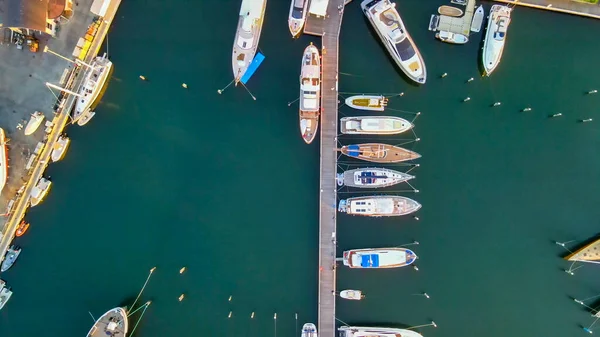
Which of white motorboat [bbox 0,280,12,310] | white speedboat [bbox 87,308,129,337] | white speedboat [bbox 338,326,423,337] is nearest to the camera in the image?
white speedboat [bbox 87,308,129,337]

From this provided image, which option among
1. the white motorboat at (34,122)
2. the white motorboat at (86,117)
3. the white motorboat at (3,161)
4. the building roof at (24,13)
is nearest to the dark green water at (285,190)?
the white motorboat at (86,117)

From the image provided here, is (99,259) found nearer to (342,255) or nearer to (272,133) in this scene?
(272,133)

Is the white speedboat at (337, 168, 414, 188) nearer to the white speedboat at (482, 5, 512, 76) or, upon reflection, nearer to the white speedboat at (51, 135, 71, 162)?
the white speedboat at (482, 5, 512, 76)

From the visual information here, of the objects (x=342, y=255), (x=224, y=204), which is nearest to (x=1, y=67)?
(x=224, y=204)

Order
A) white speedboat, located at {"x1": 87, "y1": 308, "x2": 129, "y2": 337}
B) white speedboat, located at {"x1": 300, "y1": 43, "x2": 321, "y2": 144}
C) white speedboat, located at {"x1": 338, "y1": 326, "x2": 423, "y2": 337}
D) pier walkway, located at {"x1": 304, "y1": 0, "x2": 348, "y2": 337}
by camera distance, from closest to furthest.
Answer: white speedboat, located at {"x1": 87, "y1": 308, "x2": 129, "y2": 337}
white speedboat, located at {"x1": 338, "y1": 326, "x2": 423, "y2": 337}
white speedboat, located at {"x1": 300, "y1": 43, "x2": 321, "y2": 144}
pier walkway, located at {"x1": 304, "y1": 0, "x2": 348, "y2": 337}

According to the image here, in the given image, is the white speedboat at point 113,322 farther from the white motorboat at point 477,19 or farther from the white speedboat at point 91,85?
the white motorboat at point 477,19

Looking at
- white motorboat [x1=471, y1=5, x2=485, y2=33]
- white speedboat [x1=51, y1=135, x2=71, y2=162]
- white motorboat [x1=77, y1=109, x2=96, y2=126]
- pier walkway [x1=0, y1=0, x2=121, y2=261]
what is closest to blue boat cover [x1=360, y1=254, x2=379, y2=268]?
white motorboat [x1=471, y1=5, x2=485, y2=33]

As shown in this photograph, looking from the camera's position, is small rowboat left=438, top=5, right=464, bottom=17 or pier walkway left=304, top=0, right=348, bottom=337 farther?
small rowboat left=438, top=5, right=464, bottom=17
